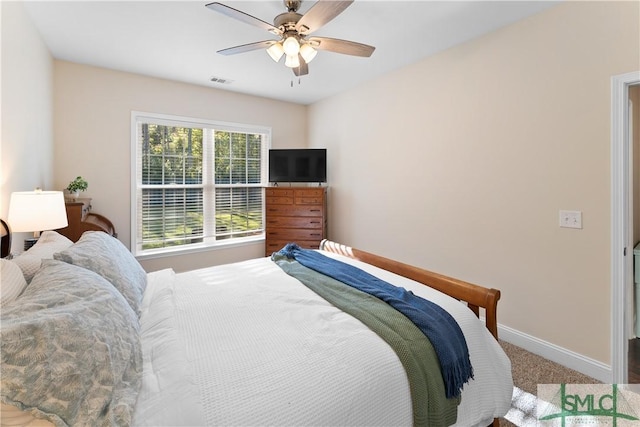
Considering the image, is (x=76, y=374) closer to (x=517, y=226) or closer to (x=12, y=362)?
(x=12, y=362)

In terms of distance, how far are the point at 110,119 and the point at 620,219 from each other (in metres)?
4.87

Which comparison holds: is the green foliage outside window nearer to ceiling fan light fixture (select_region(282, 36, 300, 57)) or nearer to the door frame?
ceiling fan light fixture (select_region(282, 36, 300, 57))

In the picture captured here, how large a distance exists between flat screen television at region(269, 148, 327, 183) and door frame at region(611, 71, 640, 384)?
3163 millimetres

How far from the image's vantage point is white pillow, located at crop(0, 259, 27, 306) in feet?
3.62

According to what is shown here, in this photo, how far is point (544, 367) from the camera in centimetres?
236

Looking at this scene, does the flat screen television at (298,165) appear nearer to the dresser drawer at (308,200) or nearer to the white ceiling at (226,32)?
the dresser drawer at (308,200)

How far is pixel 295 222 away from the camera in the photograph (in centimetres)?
454

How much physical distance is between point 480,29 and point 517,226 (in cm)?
175

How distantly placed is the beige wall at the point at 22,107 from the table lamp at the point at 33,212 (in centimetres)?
13

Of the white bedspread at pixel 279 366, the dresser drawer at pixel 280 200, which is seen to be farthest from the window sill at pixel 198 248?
the white bedspread at pixel 279 366

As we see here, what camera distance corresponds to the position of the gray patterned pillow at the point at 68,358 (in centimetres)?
81

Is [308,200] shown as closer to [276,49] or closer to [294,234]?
[294,234]

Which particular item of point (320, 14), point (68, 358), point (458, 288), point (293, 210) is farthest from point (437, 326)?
point (293, 210)

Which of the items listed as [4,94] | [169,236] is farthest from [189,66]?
[169,236]
